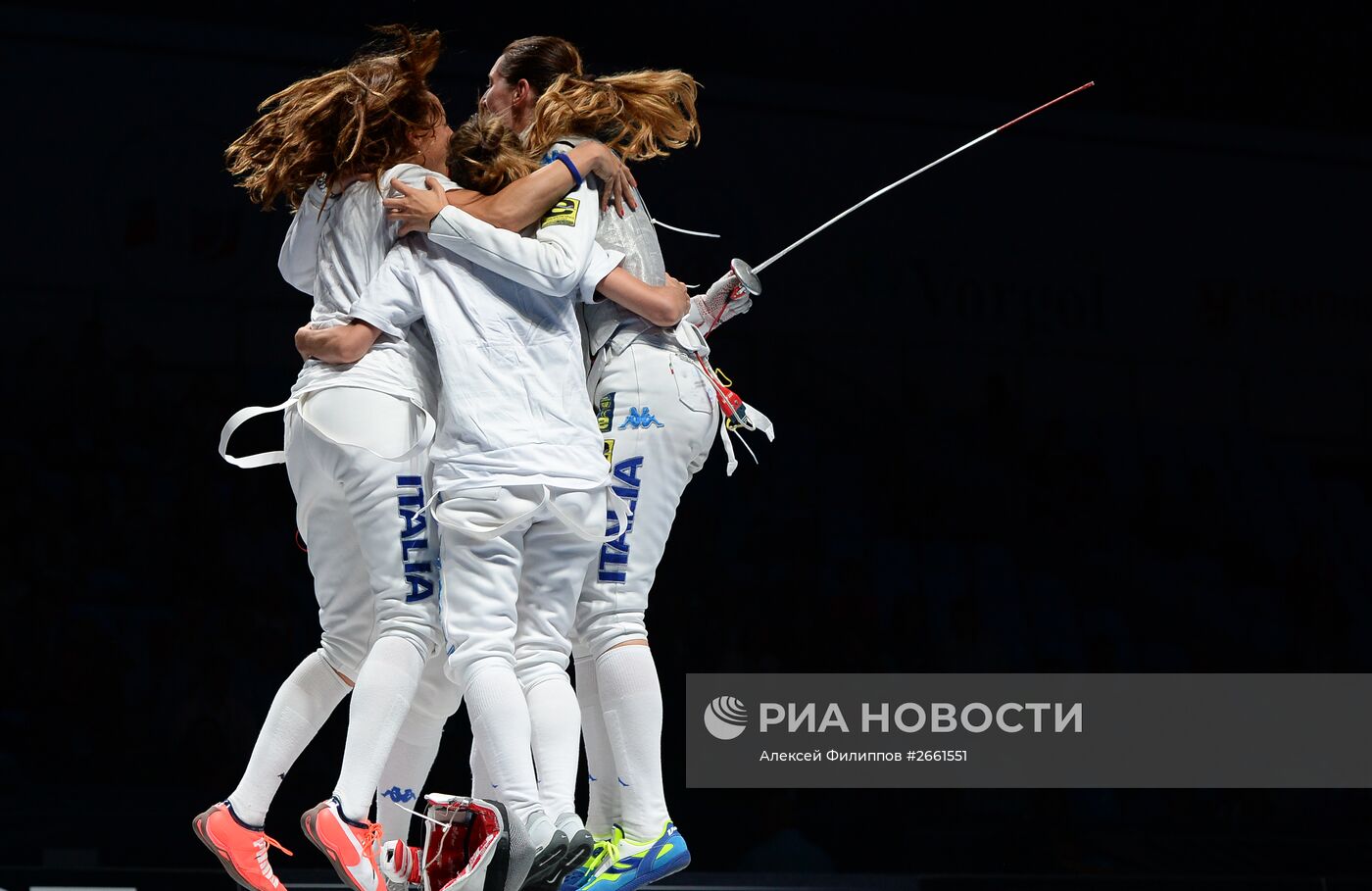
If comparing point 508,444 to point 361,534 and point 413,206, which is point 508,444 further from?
point 413,206

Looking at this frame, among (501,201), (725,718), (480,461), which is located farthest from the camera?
(725,718)

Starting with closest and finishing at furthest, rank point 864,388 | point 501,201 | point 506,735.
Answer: point 506,735
point 501,201
point 864,388

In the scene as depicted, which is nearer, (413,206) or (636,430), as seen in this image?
(413,206)

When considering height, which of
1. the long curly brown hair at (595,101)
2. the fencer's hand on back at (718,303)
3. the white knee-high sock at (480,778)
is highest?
the long curly brown hair at (595,101)

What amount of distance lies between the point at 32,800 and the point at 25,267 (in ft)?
4.97

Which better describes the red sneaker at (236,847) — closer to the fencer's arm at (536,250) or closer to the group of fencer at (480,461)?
the group of fencer at (480,461)

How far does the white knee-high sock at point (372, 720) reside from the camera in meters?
1.97

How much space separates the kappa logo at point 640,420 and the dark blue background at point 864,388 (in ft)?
6.19

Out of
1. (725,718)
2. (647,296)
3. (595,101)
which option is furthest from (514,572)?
(725,718)

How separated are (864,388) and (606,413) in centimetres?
258

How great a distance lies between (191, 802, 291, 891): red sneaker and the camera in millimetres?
2051

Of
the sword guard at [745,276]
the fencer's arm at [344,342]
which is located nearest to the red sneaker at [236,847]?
Result: the fencer's arm at [344,342]

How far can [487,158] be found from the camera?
219cm

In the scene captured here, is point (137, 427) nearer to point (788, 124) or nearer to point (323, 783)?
point (323, 783)
